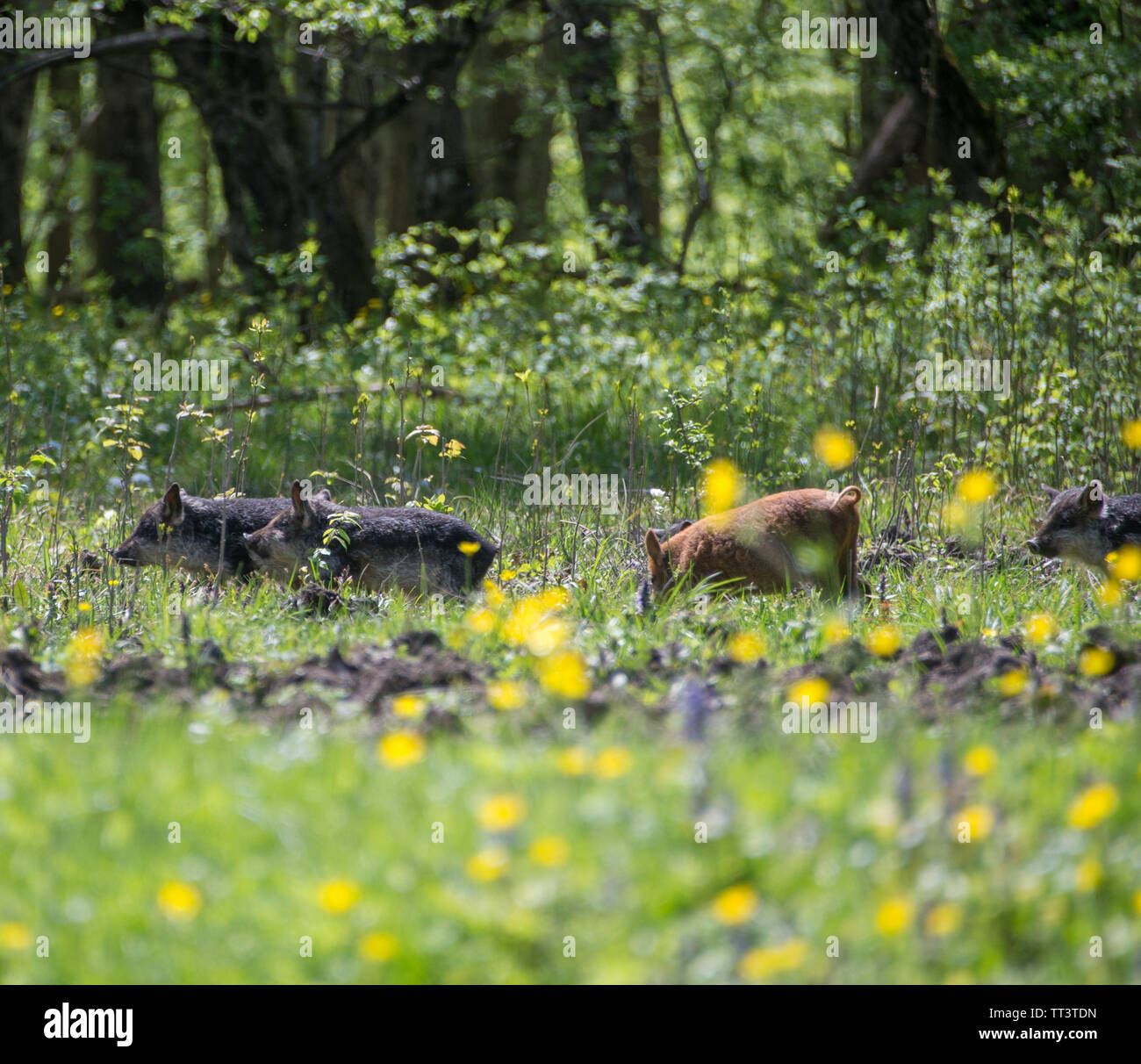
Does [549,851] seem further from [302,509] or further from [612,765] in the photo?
[302,509]

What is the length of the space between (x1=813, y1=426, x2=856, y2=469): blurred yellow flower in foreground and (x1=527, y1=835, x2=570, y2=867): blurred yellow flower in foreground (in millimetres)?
3786

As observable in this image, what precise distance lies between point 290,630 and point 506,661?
4.26 feet

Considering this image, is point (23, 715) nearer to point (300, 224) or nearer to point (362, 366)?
point (362, 366)

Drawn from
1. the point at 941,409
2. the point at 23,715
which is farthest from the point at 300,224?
the point at 23,715

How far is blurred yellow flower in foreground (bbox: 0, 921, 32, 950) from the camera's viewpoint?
3622mm

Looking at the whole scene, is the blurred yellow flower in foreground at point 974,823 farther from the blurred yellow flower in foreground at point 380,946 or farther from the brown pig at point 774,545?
the brown pig at point 774,545

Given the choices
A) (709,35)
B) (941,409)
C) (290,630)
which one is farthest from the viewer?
(709,35)

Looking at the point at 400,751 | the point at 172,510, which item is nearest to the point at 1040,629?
the point at 400,751

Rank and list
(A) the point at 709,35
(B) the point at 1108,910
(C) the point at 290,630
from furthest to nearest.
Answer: (A) the point at 709,35 < (C) the point at 290,630 < (B) the point at 1108,910

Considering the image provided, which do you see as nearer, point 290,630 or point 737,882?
point 737,882

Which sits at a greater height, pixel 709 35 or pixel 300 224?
pixel 709 35

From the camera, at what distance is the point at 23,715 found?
17.5ft

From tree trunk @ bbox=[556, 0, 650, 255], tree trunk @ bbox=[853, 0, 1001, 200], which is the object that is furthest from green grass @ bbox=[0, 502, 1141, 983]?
tree trunk @ bbox=[556, 0, 650, 255]

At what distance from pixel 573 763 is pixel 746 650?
190 cm
